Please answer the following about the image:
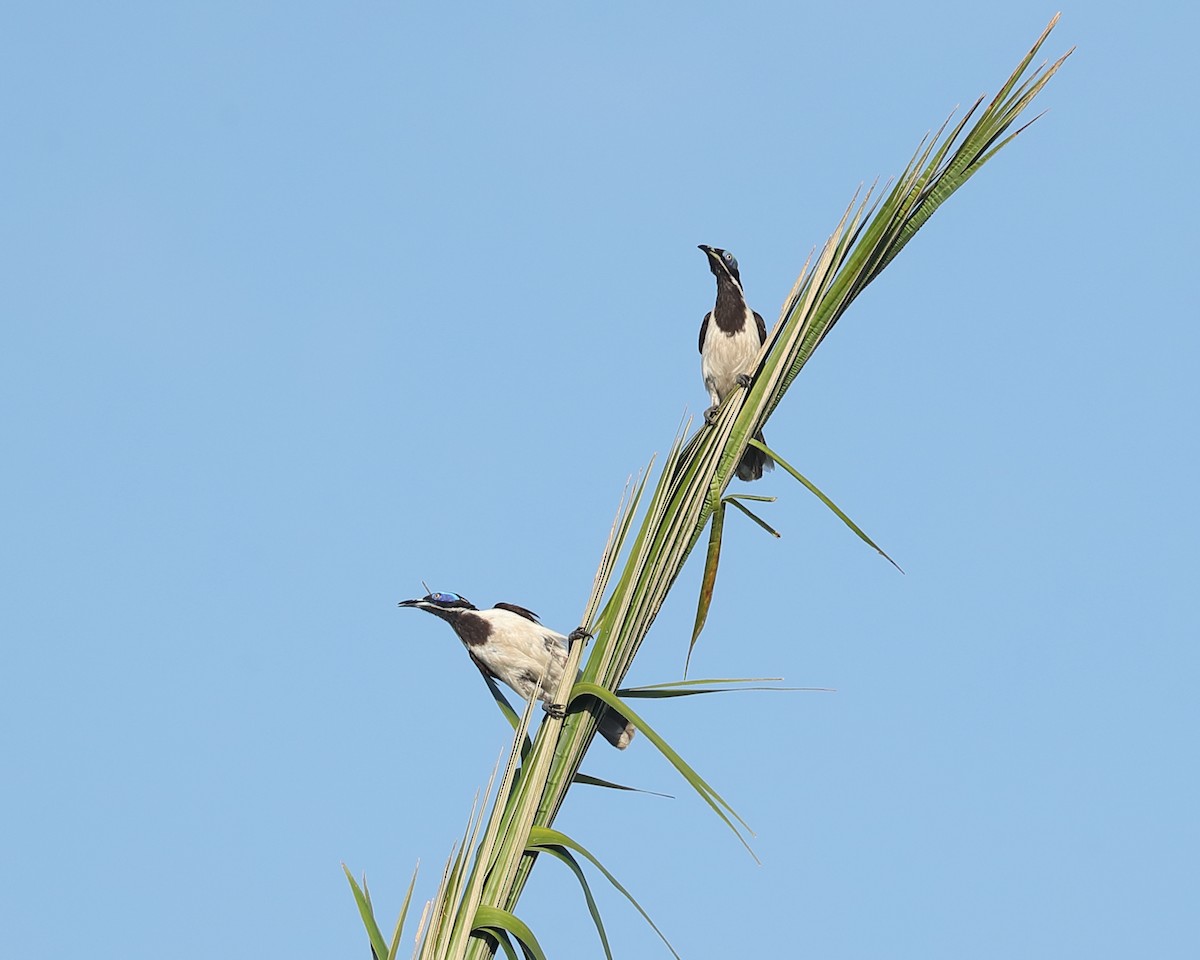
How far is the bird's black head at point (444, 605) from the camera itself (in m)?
6.40

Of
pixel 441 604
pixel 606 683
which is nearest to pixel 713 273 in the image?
pixel 441 604

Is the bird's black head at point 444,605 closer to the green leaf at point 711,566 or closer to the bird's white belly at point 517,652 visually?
the bird's white belly at point 517,652

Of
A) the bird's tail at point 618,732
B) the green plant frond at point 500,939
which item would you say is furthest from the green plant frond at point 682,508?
the bird's tail at point 618,732

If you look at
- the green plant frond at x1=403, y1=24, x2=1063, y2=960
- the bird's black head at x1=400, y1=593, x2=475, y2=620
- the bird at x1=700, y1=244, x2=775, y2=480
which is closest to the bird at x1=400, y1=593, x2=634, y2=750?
the bird's black head at x1=400, y1=593, x2=475, y2=620

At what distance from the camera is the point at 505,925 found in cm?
245

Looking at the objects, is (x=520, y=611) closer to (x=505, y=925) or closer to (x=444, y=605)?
(x=444, y=605)

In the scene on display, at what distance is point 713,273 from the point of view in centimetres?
731

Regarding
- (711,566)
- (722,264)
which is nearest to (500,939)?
(711,566)

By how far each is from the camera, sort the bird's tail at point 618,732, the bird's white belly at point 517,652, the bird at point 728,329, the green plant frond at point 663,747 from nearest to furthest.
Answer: the green plant frond at point 663,747 < the bird's tail at point 618,732 < the bird's white belly at point 517,652 < the bird at point 728,329

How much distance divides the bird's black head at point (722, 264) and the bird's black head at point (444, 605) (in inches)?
80.5

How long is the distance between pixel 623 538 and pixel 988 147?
44.0 inches

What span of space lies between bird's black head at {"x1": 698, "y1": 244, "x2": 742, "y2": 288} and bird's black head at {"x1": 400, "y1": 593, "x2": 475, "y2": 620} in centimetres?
204

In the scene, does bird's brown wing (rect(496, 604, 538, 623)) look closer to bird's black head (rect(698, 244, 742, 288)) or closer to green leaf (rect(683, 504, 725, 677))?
bird's black head (rect(698, 244, 742, 288))

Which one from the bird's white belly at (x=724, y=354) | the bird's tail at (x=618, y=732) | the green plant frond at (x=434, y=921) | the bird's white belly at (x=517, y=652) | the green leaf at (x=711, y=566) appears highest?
the bird's white belly at (x=724, y=354)
